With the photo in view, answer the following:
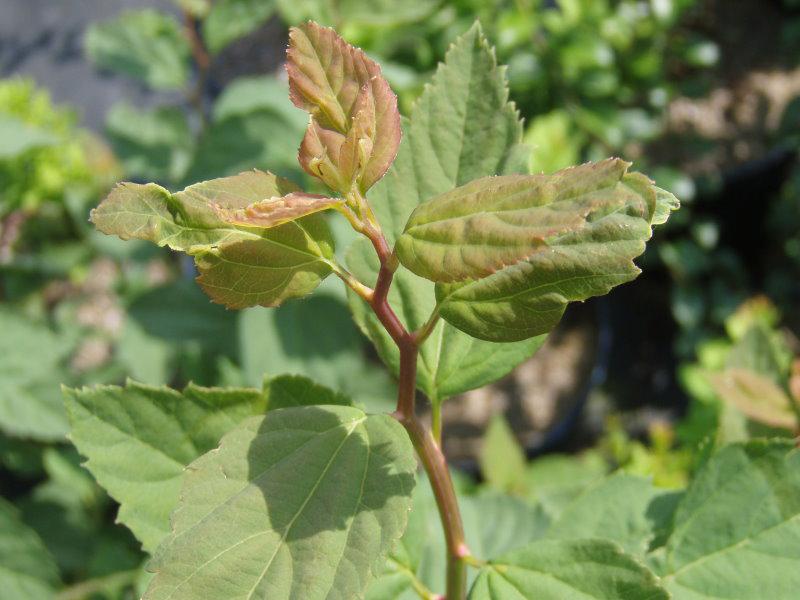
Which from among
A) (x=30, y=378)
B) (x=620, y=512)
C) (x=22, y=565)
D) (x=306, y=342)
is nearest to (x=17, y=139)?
(x=30, y=378)

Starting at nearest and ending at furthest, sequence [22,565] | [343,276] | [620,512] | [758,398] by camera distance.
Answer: [343,276], [620,512], [758,398], [22,565]

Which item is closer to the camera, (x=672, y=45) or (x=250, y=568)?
(x=250, y=568)

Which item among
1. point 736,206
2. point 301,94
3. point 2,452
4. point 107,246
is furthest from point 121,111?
point 736,206

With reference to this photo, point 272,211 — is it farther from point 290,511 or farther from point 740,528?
point 740,528

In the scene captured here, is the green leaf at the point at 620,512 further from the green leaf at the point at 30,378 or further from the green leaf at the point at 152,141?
the green leaf at the point at 152,141

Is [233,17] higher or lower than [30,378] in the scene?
higher

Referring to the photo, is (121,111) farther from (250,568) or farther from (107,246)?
(250,568)

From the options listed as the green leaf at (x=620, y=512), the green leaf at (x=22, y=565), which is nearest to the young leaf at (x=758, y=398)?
the green leaf at (x=620, y=512)
